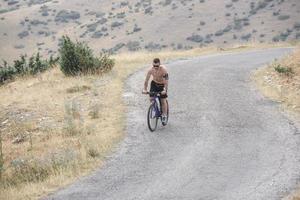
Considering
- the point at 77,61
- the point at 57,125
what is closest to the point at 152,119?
the point at 57,125

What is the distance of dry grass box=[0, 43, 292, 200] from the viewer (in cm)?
1267

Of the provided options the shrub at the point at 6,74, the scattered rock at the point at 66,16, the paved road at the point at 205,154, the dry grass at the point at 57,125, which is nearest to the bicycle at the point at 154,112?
the paved road at the point at 205,154

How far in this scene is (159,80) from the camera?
15.9 metres

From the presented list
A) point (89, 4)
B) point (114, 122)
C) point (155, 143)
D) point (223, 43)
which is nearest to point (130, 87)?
point (114, 122)

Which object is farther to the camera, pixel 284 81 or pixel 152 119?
pixel 284 81

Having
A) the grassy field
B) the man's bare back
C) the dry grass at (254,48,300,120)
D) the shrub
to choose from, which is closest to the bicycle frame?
the man's bare back

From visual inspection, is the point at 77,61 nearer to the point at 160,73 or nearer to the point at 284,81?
the point at 284,81

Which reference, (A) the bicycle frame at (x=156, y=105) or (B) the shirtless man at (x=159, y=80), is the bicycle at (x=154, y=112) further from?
(B) the shirtless man at (x=159, y=80)

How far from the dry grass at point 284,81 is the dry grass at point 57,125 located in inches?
225

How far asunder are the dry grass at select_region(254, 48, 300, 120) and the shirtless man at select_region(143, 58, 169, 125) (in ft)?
14.7

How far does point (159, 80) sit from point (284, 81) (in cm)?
776

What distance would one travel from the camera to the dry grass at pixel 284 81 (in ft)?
62.6

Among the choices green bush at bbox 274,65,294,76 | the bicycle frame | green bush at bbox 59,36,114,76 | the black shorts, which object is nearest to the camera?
the bicycle frame

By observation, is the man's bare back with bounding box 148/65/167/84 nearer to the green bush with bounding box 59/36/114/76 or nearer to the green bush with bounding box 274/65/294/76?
the green bush with bounding box 274/65/294/76
